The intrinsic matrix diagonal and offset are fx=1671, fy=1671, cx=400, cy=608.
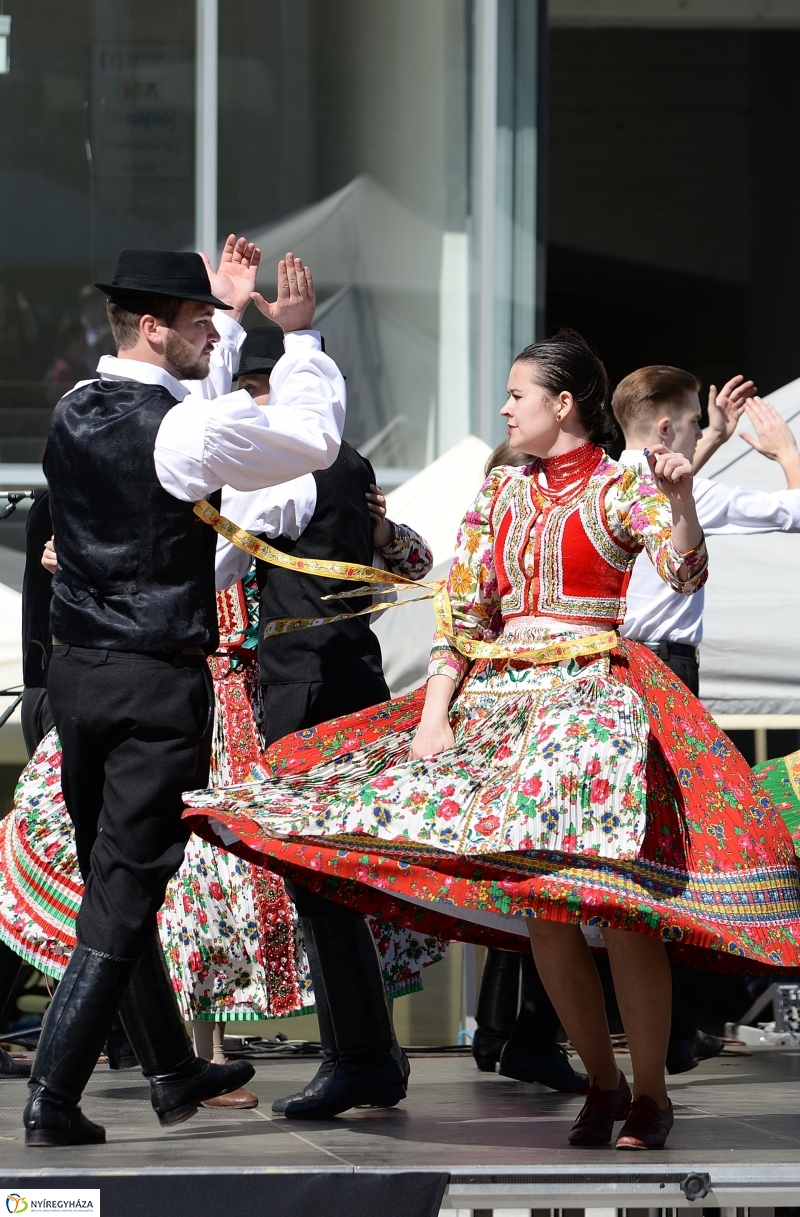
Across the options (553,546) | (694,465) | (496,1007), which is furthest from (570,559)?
(496,1007)

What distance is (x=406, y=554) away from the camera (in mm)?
4102

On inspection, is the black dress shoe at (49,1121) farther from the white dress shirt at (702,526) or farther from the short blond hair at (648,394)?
the short blond hair at (648,394)

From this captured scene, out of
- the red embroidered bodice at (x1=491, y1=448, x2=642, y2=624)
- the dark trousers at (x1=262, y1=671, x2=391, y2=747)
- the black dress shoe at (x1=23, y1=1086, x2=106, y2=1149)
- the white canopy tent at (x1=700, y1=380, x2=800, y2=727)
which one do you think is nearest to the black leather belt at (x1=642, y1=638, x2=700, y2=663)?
the white canopy tent at (x1=700, y1=380, x2=800, y2=727)

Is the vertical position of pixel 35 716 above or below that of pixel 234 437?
below

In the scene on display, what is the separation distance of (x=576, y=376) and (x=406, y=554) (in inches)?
35.8

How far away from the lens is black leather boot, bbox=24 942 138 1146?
2.89 metres

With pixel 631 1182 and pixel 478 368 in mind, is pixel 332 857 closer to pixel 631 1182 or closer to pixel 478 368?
pixel 631 1182

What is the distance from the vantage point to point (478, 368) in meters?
7.73

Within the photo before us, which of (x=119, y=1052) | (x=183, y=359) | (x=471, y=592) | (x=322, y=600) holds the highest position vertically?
(x=183, y=359)

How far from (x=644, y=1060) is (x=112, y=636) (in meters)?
1.22

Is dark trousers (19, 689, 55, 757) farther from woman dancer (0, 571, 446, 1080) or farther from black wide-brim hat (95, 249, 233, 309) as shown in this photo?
black wide-brim hat (95, 249, 233, 309)

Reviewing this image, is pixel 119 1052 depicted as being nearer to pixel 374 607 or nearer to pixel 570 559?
pixel 374 607

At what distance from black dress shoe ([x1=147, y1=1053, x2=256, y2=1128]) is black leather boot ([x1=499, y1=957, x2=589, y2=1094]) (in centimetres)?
99

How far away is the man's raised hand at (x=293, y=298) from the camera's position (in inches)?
136
